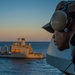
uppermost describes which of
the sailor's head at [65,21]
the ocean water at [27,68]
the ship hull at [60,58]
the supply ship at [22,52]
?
the sailor's head at [65,21]

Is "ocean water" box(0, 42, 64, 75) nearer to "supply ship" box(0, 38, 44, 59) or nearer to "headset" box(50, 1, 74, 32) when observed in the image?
"supply ship" box(0, 38, 44, 59)

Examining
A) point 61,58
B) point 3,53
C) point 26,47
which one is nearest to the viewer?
point 61,58

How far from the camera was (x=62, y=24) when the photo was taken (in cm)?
123

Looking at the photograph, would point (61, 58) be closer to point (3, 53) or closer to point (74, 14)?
point (74, 14)

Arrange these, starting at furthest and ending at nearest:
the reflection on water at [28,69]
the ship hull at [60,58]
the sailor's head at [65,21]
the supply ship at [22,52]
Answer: the supply ship at [22,52]
the reflection on water at [28,69]
the ship hull at [60,58]
the sailor's head at [65,21]

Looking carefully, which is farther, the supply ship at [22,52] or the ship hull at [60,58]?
the supply ship at [22,52]

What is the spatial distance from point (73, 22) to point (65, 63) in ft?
3.80

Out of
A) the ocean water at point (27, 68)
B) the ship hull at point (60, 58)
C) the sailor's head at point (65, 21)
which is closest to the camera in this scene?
the sailor's head at point (65, 21)

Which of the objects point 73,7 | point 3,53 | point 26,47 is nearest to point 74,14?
point 73,7

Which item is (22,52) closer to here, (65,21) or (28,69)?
(28,69)

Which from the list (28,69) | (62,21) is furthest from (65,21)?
(28,69)

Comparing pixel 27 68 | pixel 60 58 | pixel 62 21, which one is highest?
pixel 62 21

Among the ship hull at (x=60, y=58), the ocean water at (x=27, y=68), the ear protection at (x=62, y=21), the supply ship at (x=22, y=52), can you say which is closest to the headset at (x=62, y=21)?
the ear protection at (x=62, y=21)

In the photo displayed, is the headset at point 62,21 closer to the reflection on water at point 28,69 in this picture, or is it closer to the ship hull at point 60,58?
the ship hull at point 60,58
